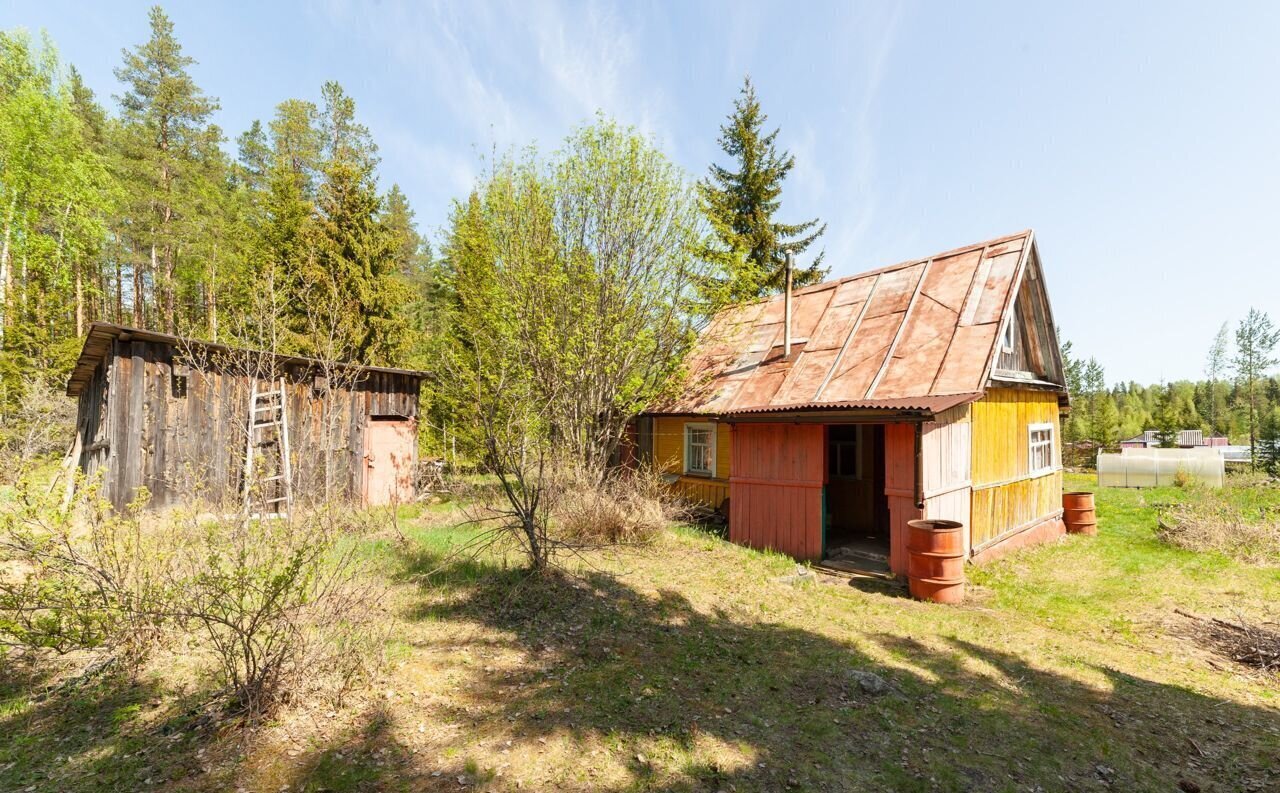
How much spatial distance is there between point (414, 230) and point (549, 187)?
1172 inches

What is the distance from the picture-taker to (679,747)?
13.3ft

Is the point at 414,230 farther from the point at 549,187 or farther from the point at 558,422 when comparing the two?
the point at 558,422

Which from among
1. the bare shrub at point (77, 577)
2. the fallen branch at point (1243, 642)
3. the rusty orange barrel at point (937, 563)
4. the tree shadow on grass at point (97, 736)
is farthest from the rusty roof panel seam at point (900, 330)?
the bare shrub at point (77, 577)

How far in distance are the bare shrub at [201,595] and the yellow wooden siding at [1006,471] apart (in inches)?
407

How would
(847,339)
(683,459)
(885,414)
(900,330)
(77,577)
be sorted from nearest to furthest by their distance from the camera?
(77,577) < (885,414) < (900,330) < (847,339) < (683,459)

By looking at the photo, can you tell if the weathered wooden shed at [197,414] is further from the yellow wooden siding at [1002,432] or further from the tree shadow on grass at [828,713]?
the yellow wooden siding at [1002,432]

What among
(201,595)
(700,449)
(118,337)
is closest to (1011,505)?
(700,449)

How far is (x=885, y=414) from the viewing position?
8.86 m

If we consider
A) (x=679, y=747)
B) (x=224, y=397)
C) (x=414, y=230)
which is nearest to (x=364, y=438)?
(x=224, y=397)

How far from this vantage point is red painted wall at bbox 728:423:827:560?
10055 millimetres

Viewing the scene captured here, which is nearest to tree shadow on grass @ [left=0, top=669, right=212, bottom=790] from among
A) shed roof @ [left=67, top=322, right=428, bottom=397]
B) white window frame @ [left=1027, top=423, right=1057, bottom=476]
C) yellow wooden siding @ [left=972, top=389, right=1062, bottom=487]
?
shed roof @ [left=67, top=322, right=428, bottom=397]

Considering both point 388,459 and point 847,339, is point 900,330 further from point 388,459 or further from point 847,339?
point 388,459

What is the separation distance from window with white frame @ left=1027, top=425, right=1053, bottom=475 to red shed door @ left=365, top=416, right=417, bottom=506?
15.8 meters

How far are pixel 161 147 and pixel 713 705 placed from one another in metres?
34.7
